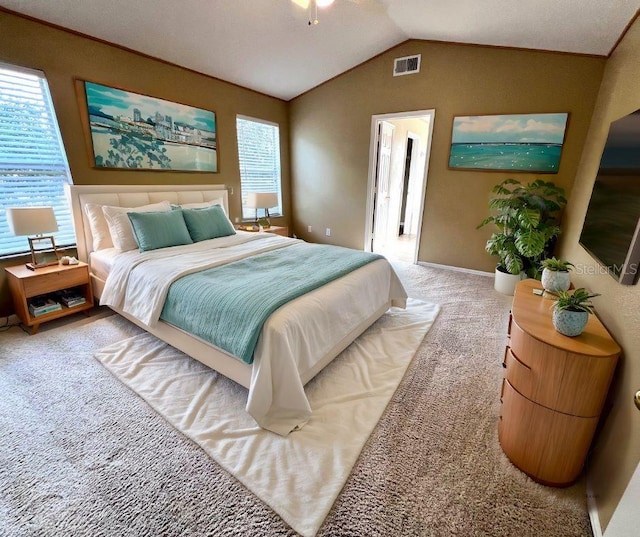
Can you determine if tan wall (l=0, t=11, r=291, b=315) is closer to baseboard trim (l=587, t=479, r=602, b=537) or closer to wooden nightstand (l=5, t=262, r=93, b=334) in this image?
wooden nightstand (l=5, t=262, r=93, b=334)

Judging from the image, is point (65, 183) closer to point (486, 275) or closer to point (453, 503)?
point (453, 503)

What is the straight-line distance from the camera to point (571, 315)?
1323 millimetres

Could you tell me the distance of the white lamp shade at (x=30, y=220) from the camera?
2379mm

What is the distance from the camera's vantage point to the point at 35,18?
251 centimetres

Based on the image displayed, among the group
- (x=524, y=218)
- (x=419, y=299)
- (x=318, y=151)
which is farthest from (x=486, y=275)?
(x=318, y=151)

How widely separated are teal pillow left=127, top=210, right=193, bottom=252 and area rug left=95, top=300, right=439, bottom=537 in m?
0.84

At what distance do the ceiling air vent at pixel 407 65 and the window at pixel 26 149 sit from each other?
393cm

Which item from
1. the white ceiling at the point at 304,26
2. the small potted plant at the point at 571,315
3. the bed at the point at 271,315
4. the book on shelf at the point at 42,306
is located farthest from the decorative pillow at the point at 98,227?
the small potted plant at the point at 571,315

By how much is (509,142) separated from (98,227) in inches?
183

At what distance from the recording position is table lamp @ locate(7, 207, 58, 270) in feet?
7.81

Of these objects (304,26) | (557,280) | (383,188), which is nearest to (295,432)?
(557,280)

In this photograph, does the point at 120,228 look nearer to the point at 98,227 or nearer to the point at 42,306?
the point at 98,227

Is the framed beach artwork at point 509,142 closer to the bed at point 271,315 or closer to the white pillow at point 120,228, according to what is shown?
the bed at point 271,315

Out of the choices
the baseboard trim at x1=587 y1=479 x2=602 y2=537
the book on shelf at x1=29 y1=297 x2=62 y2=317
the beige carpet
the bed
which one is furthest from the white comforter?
the baseboard trim at x1=587 y1=479 x2=602 y2=537
